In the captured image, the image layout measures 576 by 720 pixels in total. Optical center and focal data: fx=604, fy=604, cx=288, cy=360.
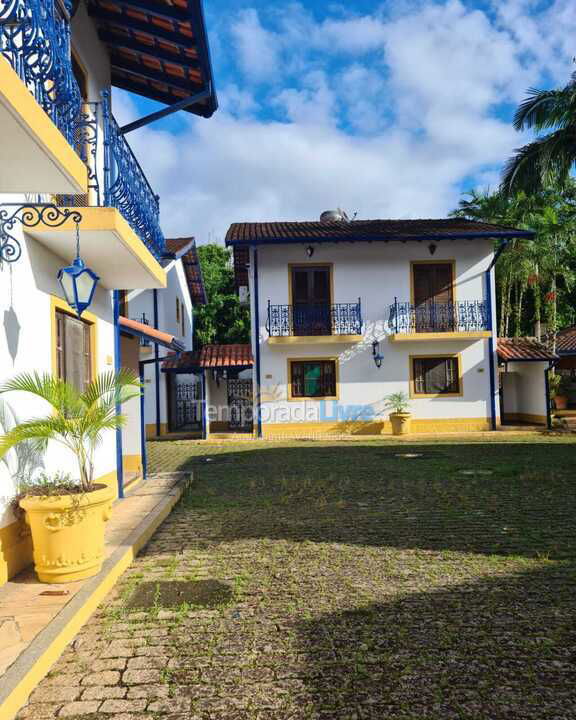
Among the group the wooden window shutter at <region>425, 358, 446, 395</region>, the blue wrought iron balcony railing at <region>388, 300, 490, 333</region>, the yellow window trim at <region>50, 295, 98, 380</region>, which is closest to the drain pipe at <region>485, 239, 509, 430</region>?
the blue wrought iron balcony railing at <region>388, 300, 490, 333</region>

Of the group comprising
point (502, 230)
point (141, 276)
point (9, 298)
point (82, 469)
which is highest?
point (502, 230)

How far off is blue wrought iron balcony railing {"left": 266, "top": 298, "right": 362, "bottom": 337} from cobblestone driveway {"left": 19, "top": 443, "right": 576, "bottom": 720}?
11.5m

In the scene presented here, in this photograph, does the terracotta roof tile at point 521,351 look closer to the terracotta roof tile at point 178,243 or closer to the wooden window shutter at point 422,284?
the wooden window shutter at point 422,284

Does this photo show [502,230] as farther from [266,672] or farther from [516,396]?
[266,672]

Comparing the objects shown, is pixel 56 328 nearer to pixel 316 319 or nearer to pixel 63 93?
pixel 63 93

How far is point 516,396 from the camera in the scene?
21250mm

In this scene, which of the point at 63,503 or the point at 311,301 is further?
the point at 311,301

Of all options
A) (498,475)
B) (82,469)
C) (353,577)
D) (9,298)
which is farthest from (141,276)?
(498,475)

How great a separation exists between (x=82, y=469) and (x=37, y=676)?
6.48 ft

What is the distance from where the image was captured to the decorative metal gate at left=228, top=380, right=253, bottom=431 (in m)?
21.2

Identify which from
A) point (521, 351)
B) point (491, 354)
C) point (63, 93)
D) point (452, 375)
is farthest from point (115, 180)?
point (521, 351)

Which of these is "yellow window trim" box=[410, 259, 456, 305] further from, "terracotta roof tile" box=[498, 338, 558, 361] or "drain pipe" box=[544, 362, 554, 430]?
"drain pipe" box=[544, 362, 554, 430]

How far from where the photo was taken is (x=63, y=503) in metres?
4.59

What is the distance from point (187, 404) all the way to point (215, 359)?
5.39m
